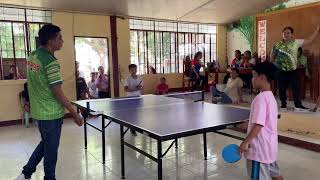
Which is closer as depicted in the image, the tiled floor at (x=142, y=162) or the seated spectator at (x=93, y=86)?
the tiled floor at (x=142, y=162)

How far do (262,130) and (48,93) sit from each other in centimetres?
186

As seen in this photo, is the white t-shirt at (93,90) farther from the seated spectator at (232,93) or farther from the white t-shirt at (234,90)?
the white t-shirt at (234,90)

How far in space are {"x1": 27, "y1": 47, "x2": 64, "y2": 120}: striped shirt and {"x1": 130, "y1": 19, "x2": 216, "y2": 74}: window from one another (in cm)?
619

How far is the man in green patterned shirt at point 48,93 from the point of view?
8.63ft

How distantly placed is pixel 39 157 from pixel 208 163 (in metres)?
2.06

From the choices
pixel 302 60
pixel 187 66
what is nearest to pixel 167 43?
pixel 187 66

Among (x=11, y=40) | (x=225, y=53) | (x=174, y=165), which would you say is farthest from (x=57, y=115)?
(x=225, y=53)

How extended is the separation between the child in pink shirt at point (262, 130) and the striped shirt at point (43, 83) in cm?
167

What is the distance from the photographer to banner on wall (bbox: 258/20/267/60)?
7.92m

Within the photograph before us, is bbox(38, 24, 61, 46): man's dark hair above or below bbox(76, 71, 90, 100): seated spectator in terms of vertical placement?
above

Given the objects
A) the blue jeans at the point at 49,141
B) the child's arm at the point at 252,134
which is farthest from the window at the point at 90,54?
the child's arm at the point at 252,134

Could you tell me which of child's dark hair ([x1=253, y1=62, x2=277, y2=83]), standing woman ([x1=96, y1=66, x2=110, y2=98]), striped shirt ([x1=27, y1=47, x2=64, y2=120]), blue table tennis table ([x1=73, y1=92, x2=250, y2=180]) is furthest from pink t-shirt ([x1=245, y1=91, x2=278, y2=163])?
standing woman ([x1=96, y1=66, x2=110, y2=98])

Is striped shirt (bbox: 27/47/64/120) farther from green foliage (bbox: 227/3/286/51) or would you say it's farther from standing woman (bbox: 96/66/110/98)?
green foliage (bbox: 227/3/286/51)

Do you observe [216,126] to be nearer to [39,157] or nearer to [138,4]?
[39,157]
